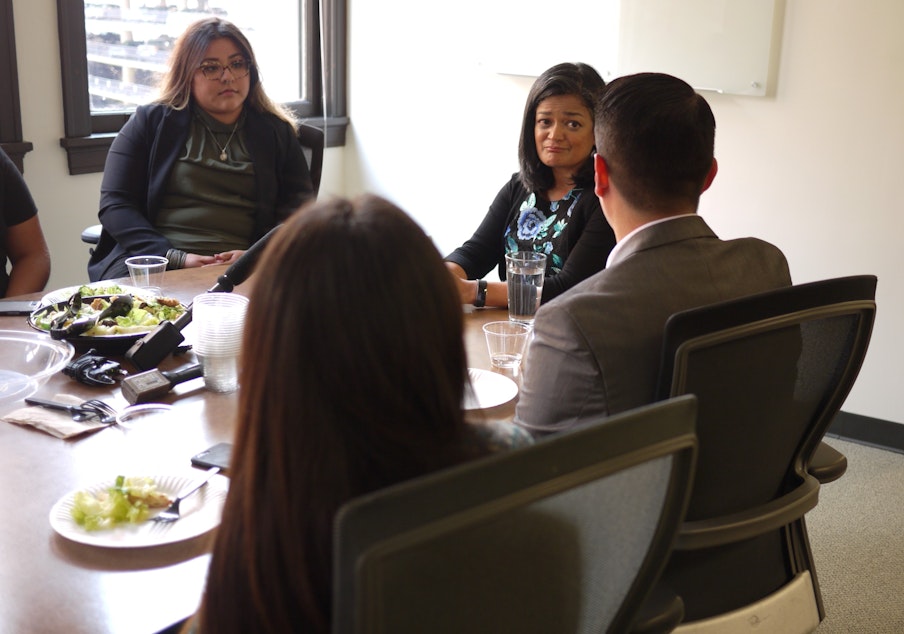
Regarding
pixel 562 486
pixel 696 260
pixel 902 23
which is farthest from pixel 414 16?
pixel 562 486

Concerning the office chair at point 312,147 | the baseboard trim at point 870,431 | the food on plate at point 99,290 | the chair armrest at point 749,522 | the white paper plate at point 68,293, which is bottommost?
the baseboard trim at point 870,431

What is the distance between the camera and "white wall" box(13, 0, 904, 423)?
3201 mm

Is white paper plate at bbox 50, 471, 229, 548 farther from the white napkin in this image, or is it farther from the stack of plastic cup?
the stack of plastic cup

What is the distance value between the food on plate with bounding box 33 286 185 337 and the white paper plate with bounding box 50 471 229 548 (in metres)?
0.67

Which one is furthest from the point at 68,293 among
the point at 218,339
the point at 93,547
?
the point at 93,547

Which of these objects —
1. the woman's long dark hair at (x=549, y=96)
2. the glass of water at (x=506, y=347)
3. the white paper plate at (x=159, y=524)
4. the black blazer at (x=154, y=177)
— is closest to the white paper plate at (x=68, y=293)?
the black blazer at (x=154, y=177)

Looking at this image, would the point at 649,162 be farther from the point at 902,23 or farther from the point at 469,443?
the point at 902,23

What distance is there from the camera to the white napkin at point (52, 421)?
1579mm

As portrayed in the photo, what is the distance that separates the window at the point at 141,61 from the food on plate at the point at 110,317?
5.84 ft

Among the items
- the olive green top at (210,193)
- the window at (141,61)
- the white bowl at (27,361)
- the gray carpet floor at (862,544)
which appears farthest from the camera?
the window at (141,61)

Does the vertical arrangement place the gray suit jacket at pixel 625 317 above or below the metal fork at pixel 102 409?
above

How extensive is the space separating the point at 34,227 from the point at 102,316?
104cm

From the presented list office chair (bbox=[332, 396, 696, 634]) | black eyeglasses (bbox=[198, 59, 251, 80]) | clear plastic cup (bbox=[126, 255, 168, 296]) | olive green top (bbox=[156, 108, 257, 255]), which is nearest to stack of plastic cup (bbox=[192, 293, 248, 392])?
clear plastic cup (bbox=[126, 255, 168, 296])

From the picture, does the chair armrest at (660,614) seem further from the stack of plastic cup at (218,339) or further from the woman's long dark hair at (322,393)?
the stack of plastic cup at (218,339)
